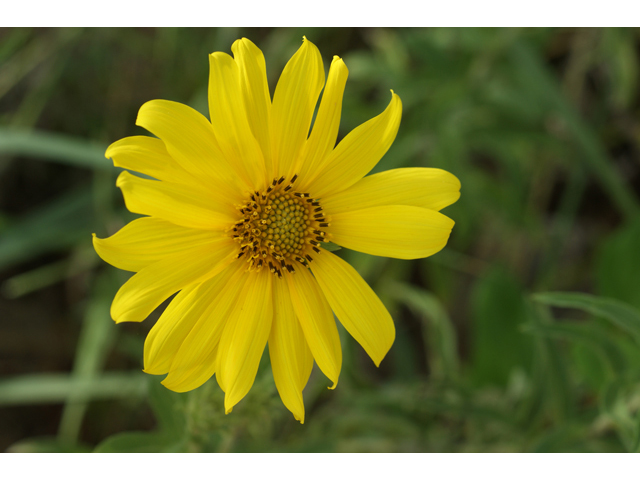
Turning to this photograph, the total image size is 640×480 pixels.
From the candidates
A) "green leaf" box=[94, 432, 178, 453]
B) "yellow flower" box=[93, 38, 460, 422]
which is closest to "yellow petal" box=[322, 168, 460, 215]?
"yellow flower" box=[93, 38, 460, 422]

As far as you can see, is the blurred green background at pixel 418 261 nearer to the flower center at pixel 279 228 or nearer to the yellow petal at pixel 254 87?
the flower center at pixel 279 228

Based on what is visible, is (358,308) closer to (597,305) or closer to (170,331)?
(170,331)

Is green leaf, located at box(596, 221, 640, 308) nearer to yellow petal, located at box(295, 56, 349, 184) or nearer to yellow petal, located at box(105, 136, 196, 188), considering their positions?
yellow petal, located at box(295, 56, 349, 184)

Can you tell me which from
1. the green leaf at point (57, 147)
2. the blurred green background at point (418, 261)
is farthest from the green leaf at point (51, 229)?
the green leaf at point (57, 147)

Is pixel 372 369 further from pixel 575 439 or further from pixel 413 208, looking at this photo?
pixel 413 208

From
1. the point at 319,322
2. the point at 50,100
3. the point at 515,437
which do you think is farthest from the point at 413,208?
the point at 50,100
